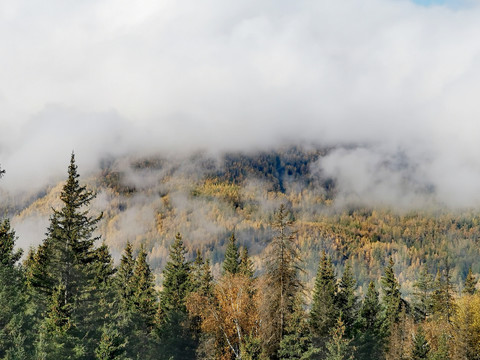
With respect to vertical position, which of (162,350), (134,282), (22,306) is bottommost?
(162,350)

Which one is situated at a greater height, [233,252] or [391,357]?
[233,252]

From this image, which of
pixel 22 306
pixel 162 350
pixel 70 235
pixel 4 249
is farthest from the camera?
pixel 4 249

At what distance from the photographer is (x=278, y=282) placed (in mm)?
39312

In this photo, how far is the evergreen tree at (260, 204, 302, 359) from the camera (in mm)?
38125

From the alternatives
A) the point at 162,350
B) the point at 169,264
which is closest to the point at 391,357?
the point at 162,350

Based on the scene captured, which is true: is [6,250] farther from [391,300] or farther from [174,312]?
[391,300]

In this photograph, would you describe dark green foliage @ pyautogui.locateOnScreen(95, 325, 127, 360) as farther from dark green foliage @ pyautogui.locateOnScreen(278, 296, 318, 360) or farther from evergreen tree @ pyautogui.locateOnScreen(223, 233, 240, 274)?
→ evergreen tree @ pyautogui.locateOnScreen(223, 233, 240, 274)

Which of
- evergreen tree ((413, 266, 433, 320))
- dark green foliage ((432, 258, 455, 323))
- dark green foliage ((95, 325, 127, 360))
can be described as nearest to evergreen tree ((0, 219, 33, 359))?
dark green foliage ((95, 325, 127, 360))

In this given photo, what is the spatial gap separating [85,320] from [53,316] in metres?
4.49

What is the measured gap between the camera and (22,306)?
34125 millimetres

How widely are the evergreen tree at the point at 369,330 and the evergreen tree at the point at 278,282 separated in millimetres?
19525

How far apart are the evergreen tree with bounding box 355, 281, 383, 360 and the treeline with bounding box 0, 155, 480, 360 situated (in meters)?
0.16

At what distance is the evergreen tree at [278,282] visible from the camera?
38.1 meters

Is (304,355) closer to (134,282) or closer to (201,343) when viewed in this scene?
(201,343)
